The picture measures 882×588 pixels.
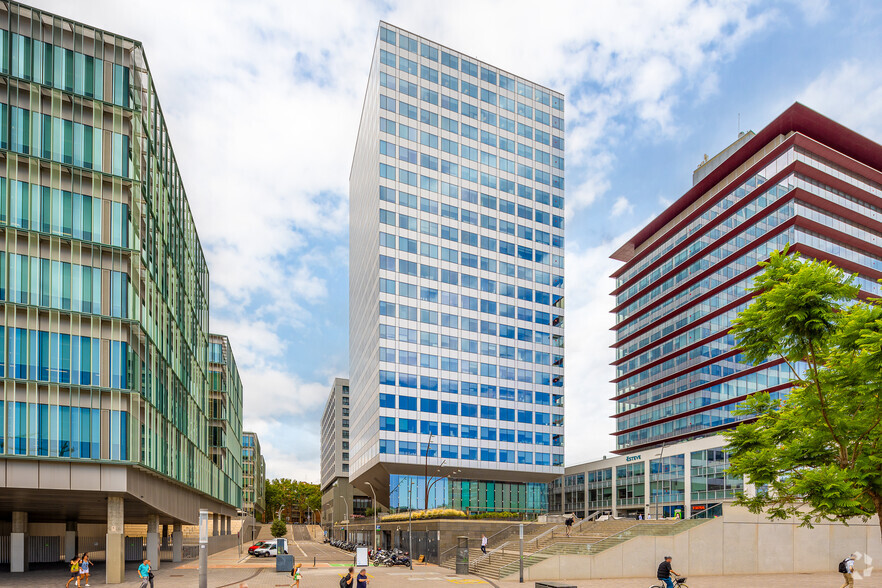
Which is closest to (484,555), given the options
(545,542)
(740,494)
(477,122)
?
(545,542)

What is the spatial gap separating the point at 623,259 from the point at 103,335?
101 metres

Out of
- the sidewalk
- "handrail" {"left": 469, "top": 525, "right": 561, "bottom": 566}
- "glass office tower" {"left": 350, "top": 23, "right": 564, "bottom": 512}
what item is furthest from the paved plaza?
"glass office tower" {"left": 350, "top": 23, "right": 564, "bottom": 512}

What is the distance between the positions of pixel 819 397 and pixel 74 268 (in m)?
36.0

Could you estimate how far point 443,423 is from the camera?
81.2 metres

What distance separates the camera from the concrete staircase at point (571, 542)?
40.5 metres

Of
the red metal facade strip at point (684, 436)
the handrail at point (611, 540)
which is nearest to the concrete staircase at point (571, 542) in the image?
the handrail at point (611, 540)

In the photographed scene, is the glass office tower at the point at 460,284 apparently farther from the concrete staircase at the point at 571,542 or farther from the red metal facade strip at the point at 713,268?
the concrete staircase at the point at 571,542

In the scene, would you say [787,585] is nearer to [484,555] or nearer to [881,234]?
[484,555]

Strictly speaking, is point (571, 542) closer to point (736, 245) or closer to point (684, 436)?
point (684, 436)

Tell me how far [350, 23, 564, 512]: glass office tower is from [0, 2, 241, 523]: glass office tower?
41.5m

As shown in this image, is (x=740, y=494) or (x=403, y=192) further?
(x=403, y=192)

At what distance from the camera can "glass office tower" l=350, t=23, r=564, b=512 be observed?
3204 inches

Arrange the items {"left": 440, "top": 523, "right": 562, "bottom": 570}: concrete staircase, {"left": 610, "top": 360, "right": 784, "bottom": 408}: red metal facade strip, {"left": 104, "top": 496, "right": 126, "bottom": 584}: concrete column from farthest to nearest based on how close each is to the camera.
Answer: {"left": 610, "top": 360, "right": 784, "bottom": 408}: red metal facade strip
{"left": 440, "top": 523, "right": 562, "bottom": 570}: concrete staircase
{"left": 104, "top": 496, "right": 126, "bottom": 584}: concrete column

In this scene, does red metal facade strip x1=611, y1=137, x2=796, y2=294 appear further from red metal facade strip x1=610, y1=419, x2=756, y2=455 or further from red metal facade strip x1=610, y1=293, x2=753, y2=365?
red metal facade strip x1=610, y1=419, x2=756, y2=455
